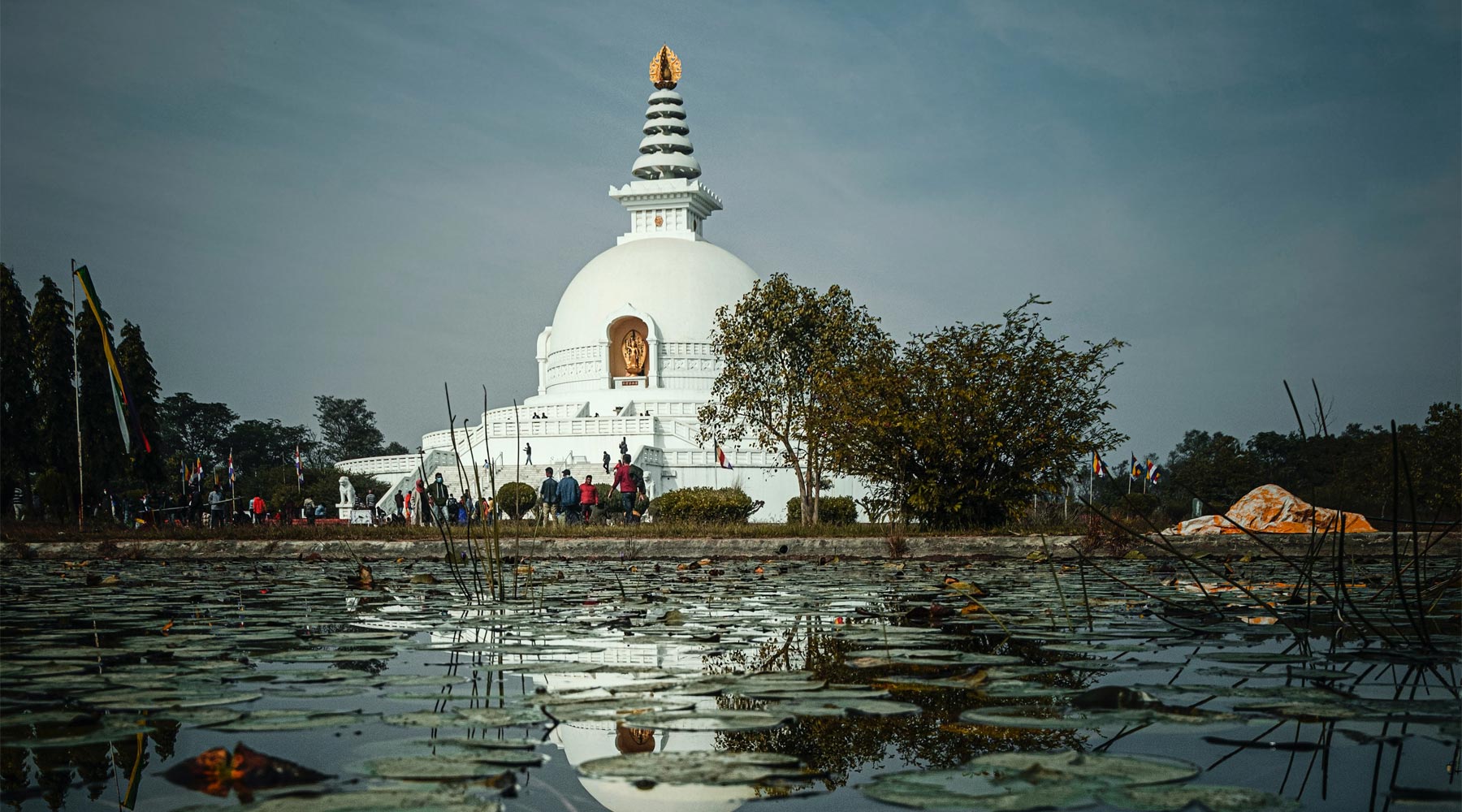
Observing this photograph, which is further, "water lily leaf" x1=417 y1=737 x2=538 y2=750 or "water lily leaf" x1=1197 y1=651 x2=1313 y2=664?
"water lily leaf" x1=1197 y1=651 x2=1313 y2=664

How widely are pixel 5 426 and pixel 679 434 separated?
1803 cm

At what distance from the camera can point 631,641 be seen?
4.11m

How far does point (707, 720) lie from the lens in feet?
8.55

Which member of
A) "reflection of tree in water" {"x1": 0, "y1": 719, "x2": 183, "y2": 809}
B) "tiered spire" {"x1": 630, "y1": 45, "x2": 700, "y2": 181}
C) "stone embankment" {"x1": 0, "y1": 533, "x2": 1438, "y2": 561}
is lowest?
"reflection of tree in water" {"x1": 0, "y1": 719, "x2": 183, "y2": 809}

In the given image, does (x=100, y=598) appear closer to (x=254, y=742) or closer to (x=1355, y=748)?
(x=254, y=742)

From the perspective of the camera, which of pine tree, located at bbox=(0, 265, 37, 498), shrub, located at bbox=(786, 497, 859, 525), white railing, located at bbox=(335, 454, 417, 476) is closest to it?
shrub, located at bbox=(786, 497, 859, 525)

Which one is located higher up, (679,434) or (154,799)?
(679,434)

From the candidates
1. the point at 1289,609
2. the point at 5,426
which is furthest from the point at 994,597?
the point at 5,426

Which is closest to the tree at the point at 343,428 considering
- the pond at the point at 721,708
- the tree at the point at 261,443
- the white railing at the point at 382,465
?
the tree at the point at 261,443

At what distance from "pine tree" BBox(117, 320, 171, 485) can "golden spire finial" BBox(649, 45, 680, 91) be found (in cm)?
2572

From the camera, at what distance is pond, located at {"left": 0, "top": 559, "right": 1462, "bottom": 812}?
2121mm

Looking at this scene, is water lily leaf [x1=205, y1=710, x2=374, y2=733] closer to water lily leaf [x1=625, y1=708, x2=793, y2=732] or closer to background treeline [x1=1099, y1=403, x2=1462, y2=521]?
water lily leaf [x1=625, y1=708, x2=793, y2=732]

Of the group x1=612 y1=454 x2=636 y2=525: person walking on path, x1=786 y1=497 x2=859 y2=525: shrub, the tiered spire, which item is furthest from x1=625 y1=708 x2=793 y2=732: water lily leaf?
the tiered spire

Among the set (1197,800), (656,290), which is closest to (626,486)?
(1197,800)
